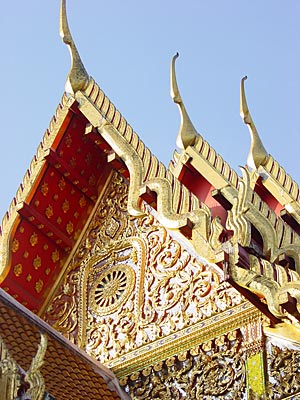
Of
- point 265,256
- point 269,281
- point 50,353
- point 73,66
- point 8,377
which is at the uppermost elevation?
point 73,66

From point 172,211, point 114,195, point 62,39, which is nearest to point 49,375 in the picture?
point 172,211

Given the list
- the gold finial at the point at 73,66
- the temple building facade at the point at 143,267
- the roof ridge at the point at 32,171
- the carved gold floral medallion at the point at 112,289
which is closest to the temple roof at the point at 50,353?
the temple building facade at the point at 143,267

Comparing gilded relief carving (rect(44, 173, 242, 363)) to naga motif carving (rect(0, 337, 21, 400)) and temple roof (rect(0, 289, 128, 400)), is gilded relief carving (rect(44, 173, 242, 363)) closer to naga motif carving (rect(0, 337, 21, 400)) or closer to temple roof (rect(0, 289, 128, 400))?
temple roof (rect(0, 289, 128, 400))

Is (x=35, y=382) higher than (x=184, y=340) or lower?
lower

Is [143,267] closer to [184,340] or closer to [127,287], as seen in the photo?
[127,287]

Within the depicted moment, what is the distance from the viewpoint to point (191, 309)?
7.35 m

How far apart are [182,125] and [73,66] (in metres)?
0.71

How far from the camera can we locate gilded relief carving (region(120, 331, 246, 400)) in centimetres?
696

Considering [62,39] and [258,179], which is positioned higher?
[62,39]

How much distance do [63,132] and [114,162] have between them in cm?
42

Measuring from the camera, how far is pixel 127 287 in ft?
25.5

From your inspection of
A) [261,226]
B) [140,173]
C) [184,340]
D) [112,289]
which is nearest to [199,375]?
[184,340]

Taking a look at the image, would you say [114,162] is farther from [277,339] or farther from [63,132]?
[277,339]

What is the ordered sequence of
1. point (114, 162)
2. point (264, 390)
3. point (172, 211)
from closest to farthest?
point (264, 390)
point (172, 211)
point (114, 162)
